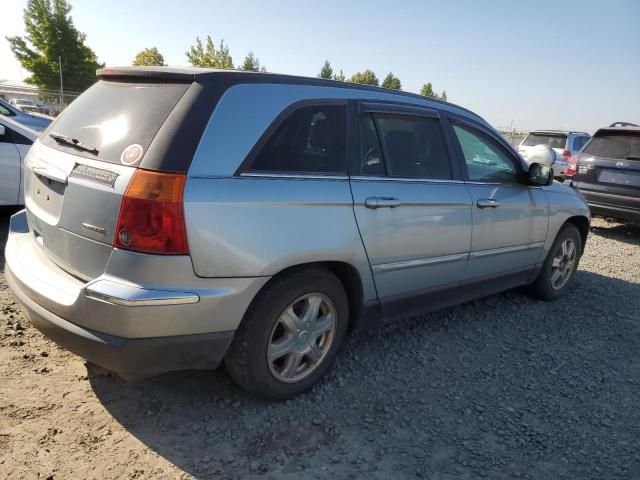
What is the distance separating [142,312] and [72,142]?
1.09m

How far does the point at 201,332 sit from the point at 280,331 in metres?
0.53

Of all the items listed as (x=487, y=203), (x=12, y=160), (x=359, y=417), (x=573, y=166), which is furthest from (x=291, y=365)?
(x=573, y=166)

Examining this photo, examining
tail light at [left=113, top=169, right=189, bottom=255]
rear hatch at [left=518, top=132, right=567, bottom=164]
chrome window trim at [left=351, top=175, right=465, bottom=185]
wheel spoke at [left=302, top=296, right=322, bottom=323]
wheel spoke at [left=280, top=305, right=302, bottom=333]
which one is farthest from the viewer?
rear hatch at [left=518, top=132, right=567, bottom=164]

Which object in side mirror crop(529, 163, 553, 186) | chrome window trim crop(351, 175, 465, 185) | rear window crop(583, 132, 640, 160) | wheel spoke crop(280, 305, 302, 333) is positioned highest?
rear window crop(583, 132, 640, 160)

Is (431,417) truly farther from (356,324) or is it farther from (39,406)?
(39,406)

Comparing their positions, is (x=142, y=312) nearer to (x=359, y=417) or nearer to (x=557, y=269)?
(x=359, y=417)

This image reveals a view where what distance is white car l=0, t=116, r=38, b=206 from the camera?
5379 mm

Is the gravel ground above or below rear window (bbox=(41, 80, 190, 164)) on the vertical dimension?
below

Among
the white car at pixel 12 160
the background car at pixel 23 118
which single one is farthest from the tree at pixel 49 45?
the white car at pixel 12 160

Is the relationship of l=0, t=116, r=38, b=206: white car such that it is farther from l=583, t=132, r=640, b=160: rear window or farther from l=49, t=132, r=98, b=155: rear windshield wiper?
l=583, t=132, r=640, b=160: rear window

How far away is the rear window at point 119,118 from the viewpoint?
226cm

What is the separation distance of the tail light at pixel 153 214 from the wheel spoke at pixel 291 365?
97 cm

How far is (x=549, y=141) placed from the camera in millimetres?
13852

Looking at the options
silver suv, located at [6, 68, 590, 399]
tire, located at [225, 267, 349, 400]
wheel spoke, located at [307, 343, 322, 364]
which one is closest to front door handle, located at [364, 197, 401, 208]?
silver suv, located at [6, 68, 590, 399]
